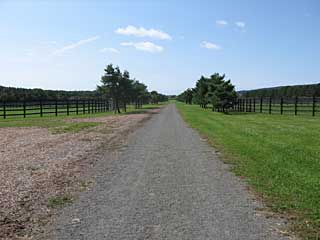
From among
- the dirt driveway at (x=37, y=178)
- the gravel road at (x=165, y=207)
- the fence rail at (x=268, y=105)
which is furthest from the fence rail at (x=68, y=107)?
the gravel road at (x=165, y=207)

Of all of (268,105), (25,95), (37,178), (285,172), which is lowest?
(37,178)

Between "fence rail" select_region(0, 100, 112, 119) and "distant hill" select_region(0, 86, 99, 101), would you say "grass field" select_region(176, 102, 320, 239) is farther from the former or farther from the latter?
"distant hill" select_region(0, 86, 99, 101)

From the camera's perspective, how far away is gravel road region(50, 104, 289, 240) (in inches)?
187

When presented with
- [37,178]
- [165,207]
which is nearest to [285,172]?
[165,207]

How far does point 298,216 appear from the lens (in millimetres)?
5414

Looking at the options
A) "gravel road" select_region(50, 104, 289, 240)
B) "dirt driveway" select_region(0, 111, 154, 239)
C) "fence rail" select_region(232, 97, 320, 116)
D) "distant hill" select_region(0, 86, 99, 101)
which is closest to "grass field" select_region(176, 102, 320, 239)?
"gravel road" select_region(50, 104, 289, 240)

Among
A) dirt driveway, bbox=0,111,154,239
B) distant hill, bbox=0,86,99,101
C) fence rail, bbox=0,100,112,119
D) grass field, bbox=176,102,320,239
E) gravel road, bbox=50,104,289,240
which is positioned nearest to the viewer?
gravel road, bbox=50,104,289,240

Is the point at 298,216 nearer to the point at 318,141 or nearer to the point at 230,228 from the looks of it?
the point at 230,228

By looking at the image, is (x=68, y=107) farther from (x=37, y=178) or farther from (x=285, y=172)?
(x=285, y=172)

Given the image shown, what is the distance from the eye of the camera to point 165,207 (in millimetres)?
5855

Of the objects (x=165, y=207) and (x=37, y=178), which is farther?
(x=37, y=178)

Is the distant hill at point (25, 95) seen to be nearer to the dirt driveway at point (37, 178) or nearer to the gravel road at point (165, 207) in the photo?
the dirt driveway at point (37, 178)

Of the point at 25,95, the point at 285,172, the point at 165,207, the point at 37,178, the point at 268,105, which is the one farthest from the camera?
the point at 25,95

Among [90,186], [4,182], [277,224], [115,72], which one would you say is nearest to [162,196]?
[90,186]
